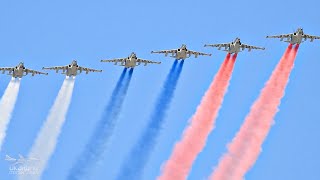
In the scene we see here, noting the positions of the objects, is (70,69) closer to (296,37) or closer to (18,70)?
(18,70)

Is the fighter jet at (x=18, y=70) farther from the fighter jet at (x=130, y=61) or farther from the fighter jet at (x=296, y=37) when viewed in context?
the fighter jet at (x=296, y=37)

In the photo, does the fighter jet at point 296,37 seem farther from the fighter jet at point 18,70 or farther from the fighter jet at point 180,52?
the fighter jet at point 18,70

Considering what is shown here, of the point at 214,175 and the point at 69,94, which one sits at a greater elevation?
the point at 69,94

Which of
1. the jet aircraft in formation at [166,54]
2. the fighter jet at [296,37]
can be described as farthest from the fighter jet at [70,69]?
the fighter jet at [296,37]

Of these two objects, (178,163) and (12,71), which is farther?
(12,71)

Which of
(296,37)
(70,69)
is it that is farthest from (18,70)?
(296,37)

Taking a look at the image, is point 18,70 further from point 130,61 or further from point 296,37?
point 296,37

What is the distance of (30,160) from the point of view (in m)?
133

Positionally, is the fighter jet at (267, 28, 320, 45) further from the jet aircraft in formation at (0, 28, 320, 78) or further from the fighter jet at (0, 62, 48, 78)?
the fighter jet at (0, 62, 48, 78)

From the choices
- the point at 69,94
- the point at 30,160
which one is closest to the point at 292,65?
the point at 69,94

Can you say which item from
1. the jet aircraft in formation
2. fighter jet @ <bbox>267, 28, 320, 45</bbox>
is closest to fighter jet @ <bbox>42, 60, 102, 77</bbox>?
the jet aircraft in formation

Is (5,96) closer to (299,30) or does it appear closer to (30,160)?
(30,160)

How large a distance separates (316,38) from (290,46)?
348 centimetres

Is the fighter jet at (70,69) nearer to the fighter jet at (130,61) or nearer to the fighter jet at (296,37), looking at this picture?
the fighter jet at (130,61)
